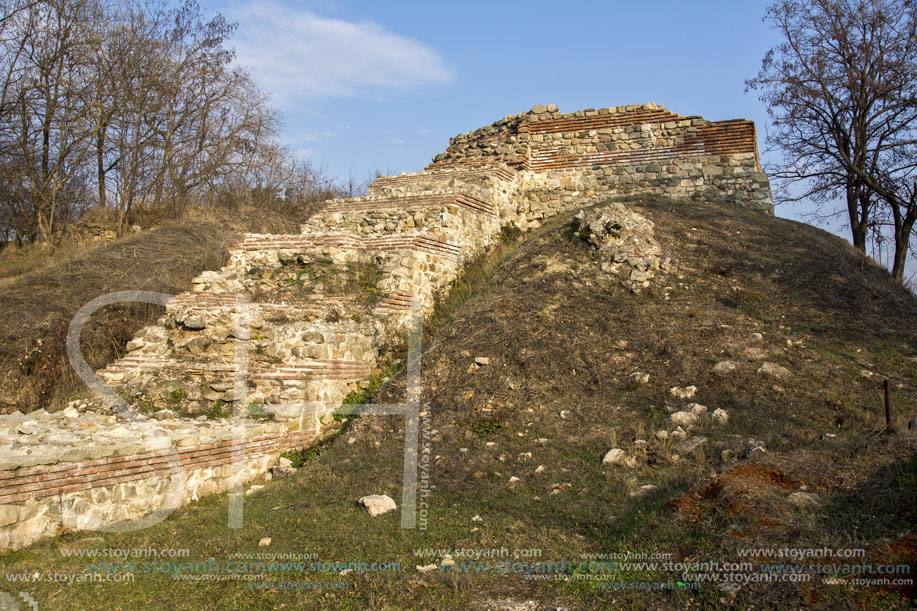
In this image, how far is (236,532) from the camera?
513 cm

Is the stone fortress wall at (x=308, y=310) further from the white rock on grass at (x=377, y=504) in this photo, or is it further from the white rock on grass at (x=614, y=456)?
the white rock on grass at (x=614, y=456)

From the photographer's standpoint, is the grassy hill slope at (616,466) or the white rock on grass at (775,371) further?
the white rock on grass at (775,371)

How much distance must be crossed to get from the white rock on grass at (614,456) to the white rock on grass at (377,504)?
6.40 ft

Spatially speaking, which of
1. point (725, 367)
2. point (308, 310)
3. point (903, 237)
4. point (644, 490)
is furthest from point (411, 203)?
point (903, 237)

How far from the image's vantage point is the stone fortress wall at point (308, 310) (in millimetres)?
5461

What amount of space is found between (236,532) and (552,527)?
8.24ft

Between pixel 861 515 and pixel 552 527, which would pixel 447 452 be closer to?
pixel 552 527

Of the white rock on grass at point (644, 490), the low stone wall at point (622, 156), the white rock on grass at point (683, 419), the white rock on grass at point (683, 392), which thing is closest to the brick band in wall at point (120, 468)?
the white rock on grass at point (644, 490)

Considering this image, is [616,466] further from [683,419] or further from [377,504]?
[377,504]

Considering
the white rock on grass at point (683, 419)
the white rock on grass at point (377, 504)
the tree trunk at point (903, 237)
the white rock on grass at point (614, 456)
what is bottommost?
the white rock on grass at point (377, 504)

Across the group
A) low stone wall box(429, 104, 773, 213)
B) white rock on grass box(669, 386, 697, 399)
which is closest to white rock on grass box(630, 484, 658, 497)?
white rock on grass box(669, 386, 697, 399)

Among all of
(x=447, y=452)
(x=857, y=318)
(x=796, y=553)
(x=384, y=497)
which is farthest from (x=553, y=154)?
(x=796, y=553)

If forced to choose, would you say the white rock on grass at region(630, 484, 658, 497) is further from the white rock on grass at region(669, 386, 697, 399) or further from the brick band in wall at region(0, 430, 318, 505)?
the brick band in wall at region(0, 430, 318, 505)

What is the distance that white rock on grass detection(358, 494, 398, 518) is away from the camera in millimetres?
5281
